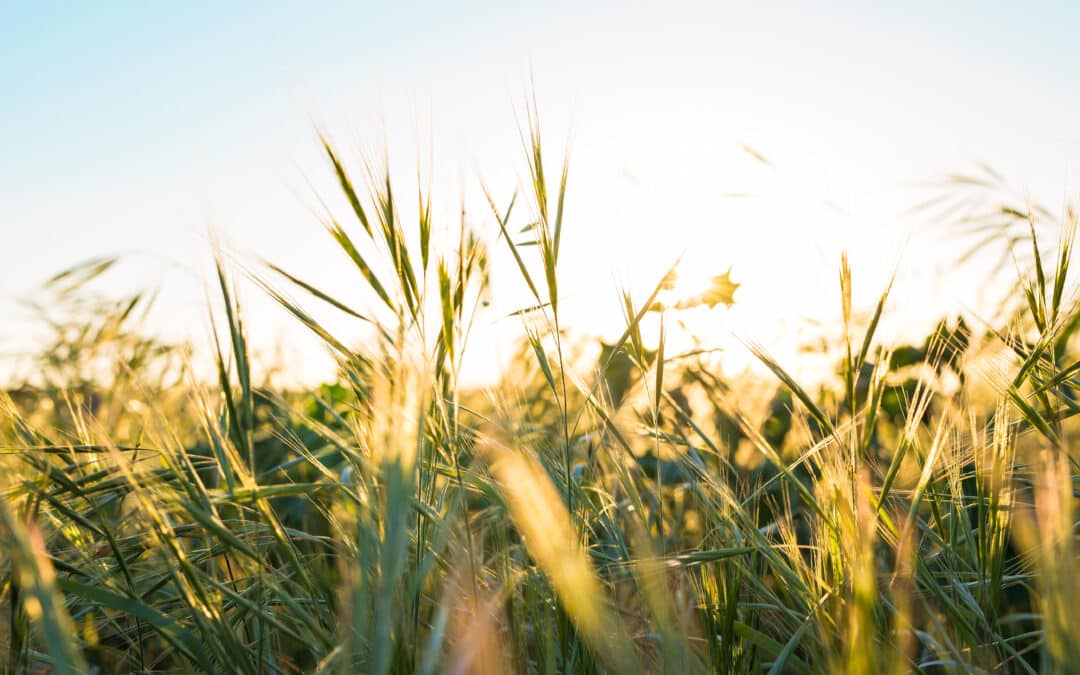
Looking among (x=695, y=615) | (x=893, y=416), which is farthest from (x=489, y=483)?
(x=893, y=416)

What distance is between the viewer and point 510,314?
2.78 ft

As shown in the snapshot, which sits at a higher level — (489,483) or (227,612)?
(489,483)

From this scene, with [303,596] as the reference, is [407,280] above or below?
above

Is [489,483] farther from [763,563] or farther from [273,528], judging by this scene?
[763,563]

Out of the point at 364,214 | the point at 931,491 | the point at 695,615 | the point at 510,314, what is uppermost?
the point at 364,214

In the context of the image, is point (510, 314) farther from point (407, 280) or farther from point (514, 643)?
point (514, 643)

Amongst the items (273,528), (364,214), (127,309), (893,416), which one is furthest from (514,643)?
(893,416)

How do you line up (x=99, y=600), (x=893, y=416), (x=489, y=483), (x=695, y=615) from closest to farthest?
(x=99, y=600), (x=489, y=483), (x=695, y=615), (x=893, y=416)

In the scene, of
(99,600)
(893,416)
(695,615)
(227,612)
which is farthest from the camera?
(893,416)

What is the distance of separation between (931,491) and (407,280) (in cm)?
59

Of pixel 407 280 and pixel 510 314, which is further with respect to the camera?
pixel 510 314

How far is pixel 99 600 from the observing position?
0.64 meters

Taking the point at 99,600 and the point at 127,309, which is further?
the point at 127,309

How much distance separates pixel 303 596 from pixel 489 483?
12.2 inches
